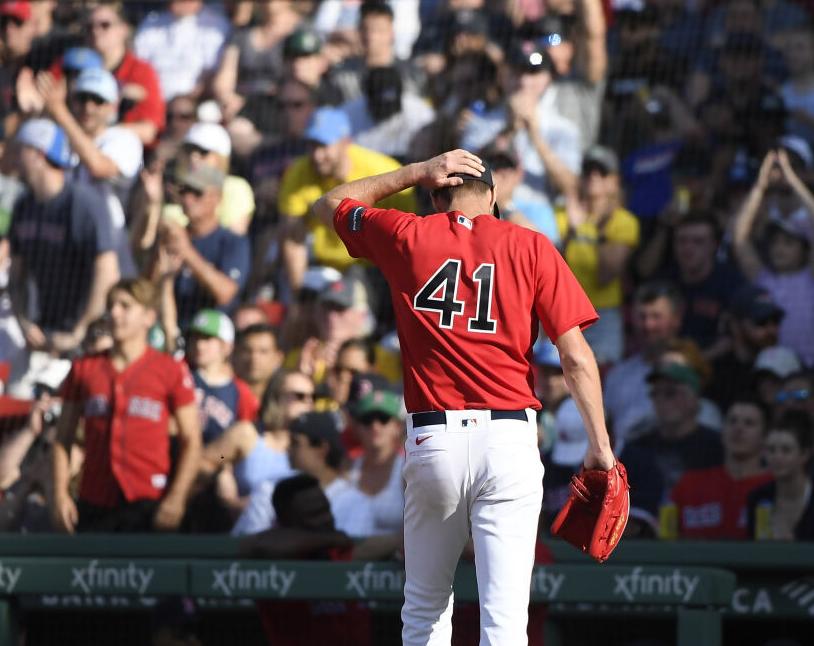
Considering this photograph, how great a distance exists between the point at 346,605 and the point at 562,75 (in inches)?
125

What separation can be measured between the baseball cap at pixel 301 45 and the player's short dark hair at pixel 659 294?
2344 mm

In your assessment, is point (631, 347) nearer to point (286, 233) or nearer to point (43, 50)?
point (286, 233)

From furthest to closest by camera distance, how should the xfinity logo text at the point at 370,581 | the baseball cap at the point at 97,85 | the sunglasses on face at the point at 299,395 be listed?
the baseball cap at the point at 97,85 < the sunglasses on face at the point at 299,395 < the xfinity logo text at the point at 370,581

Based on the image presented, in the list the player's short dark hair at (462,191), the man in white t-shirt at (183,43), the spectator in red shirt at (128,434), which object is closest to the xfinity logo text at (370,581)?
the spectator in red shirt at (128,434)

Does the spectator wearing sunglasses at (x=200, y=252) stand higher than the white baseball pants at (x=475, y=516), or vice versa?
the spectator wearing sunglasses at (x=200, y=252)

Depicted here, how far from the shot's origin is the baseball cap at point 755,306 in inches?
256

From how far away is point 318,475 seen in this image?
600 centimetres

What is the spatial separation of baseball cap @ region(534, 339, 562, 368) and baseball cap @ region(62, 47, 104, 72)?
3.02 meters

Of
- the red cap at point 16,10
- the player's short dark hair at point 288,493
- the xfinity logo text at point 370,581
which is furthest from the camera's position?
the red cap at point 16,10

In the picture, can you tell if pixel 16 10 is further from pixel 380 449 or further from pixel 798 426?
pixel 798 426

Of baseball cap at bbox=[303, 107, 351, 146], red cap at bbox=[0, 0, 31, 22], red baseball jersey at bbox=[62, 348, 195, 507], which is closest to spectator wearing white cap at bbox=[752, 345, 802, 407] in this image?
baseball cap at bbox=[303, 107, 351, 146]

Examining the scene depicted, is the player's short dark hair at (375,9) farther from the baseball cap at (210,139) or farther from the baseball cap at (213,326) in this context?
the baseball cap at (213,326)

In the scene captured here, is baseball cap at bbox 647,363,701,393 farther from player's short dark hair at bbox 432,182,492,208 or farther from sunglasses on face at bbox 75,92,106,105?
sunglasses on face at bbox 75,92,106,105

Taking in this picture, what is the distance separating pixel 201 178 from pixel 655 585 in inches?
129
